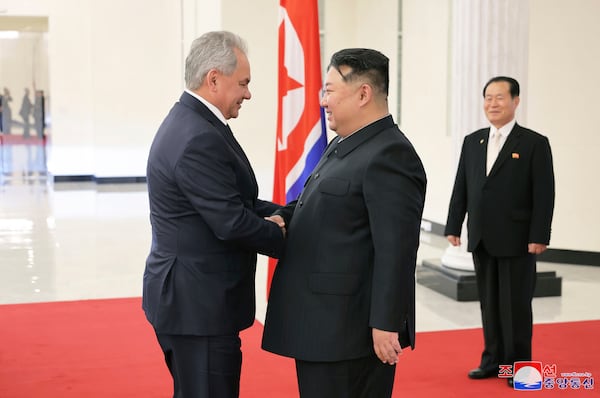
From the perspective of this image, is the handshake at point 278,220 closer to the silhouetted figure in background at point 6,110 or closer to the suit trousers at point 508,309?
the suit trousers at point 508,309

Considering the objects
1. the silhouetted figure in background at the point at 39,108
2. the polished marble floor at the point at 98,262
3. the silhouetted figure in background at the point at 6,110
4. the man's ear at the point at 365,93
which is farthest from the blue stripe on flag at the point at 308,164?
the silhouetted figure in background at the point at 6,110

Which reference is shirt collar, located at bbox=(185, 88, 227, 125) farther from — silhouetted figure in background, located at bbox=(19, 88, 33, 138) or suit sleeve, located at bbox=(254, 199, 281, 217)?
silhouetted figure in background, located at bbox=(19, 88, 33, 138)

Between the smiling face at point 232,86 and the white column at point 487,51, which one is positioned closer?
the smiling face at point 232,86

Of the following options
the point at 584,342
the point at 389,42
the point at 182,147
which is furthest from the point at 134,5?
the point at 182,147

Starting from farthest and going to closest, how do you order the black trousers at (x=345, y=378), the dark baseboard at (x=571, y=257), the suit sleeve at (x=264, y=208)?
the dark baseboard at (x=571, y=257) → the suit sleeve at (x=264, y=208) → the black trousers at (x=345, y=378)

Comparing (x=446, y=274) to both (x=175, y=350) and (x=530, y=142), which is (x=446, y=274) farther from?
(x=175, y=350)

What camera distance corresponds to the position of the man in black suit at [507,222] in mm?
4695

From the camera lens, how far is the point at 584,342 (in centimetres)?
571

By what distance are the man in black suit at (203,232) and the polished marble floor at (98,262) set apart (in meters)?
3.57

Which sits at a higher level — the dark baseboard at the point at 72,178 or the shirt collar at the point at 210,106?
the shirt collar at the point at 210,106

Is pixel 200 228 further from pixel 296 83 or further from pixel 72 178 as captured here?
pixel 72 178

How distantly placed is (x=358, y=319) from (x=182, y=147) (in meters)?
0.81

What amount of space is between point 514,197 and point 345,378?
8.15 feet

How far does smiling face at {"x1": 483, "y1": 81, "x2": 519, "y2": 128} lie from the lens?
15.6 ft
